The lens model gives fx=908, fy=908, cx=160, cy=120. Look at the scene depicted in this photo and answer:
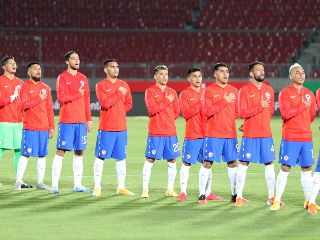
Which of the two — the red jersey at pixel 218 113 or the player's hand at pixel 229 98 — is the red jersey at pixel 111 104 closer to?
the red jersey at pixel 218 113

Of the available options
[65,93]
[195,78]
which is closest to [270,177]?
[195,78]

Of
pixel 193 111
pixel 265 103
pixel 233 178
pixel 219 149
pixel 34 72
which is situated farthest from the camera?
pixel 34 72

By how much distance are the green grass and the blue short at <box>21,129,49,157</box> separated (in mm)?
575

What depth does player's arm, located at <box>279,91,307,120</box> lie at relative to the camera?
1170 centimetres

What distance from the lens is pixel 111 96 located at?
43.4ft

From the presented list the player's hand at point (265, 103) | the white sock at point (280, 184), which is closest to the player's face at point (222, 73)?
the player's hand at point (265, 103)

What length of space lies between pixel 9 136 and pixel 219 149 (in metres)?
3.76

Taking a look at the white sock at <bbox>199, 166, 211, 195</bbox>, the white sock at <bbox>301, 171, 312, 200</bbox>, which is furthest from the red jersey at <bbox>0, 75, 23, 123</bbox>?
the white sock at <bbox>301, 171, 312, 200</bbox>

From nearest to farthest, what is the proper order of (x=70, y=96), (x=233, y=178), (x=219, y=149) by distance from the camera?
(x=219, y=149) < (x=233, y=178) < (x=70, y=96)

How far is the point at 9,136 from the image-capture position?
14.4 m

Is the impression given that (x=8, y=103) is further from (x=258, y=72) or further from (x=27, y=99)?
(x=258, y=72)

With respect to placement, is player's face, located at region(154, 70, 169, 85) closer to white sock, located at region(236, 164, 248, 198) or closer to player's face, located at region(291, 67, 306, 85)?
white sock, located at region(236, 164, 248, 198)

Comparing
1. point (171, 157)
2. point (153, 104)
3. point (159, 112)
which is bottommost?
point (171, 157)

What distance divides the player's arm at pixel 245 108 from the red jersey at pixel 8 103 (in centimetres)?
386
